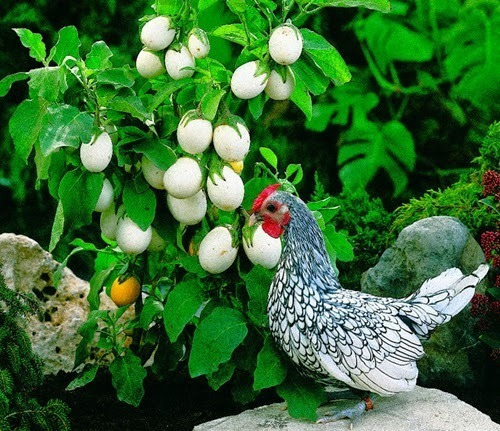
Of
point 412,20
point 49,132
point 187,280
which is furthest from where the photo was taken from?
point 412,20

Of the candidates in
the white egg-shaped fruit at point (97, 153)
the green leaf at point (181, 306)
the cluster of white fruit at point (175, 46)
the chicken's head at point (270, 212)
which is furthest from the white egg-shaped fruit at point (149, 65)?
the green leaf at point (181, 306)

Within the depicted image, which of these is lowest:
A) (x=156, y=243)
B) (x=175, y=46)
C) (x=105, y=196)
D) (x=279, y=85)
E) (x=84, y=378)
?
(x=84, y=378)

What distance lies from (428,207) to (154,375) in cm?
122

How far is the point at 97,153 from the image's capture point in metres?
2.50

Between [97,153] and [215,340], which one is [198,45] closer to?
[97,153]

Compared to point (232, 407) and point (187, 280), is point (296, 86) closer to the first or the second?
point (187, 280)

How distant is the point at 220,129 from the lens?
2488 millimetres

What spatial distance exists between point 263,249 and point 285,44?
573 mm

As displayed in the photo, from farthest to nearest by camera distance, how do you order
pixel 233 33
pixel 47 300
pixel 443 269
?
pixel 47 300
pixel 443 269
pixel 233 33

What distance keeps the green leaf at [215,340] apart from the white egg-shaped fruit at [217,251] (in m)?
0.12

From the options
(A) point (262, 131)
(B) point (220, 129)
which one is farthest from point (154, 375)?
(A) point (262, 131)

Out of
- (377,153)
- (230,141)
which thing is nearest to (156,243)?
(230,141)

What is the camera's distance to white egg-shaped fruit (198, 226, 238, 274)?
2602 mm

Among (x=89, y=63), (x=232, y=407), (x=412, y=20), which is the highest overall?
(x=89, y=63)
